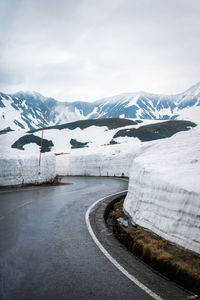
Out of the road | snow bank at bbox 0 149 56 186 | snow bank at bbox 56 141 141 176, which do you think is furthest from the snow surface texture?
snow bank at bbox 56 141 141 176

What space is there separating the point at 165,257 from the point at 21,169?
1783cm

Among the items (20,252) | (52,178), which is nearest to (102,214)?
(20,252)

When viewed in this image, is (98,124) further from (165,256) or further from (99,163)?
(165,256)

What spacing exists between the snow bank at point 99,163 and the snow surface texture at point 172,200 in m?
24.2

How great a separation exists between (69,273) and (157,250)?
1729mm

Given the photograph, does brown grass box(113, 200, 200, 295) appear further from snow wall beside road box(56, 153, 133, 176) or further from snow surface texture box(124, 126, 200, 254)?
snow wall beside road box(56, 153, 133, 176)

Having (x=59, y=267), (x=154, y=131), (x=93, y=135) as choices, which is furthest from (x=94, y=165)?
(x=93, y=135)

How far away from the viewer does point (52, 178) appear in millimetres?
25281

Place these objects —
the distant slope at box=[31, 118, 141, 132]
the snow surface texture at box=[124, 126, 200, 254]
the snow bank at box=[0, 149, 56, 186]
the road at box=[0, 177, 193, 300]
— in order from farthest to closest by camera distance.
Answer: the distant slope at box=[31, 118, 141, 132] → the snow bank at box=[0, 149, 56, 186] → the snow surface texture at box=[124, 126, 200, 254] → the road at box=[0, 177, 193, 300]

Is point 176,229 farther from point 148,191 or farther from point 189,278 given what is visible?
point 148,191

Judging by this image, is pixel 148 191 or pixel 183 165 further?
pixel 183 165

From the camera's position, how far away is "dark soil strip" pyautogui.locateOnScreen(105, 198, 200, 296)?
163 inches

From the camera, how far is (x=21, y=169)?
21.0 metres

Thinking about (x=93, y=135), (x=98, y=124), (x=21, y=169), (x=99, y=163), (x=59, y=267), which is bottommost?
(x=59, y=267)
